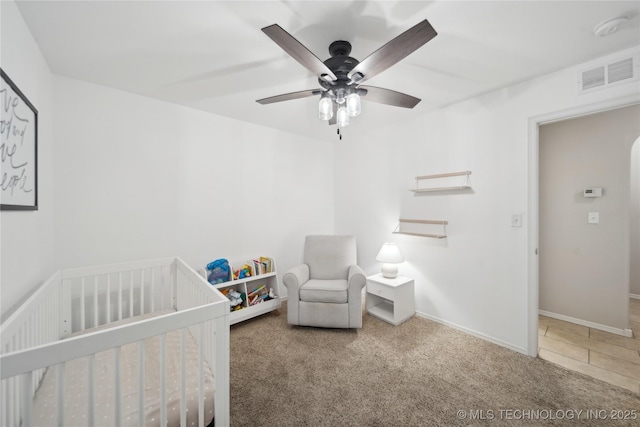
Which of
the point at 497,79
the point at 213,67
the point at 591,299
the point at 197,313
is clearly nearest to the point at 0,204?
the point at 197,313

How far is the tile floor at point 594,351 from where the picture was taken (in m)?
1.87

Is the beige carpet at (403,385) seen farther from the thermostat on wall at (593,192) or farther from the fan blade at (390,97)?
the fan blade at (390,97)

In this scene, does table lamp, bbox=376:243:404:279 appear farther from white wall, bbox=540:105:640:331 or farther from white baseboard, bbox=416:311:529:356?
white wall, bbox=540:105:640:331

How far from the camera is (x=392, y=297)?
8.73 feet

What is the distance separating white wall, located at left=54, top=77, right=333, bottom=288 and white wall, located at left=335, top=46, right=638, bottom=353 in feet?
4.42

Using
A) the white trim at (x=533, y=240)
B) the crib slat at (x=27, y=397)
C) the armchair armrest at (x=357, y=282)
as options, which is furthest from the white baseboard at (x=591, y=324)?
the crib slat at (x=27, y=397)

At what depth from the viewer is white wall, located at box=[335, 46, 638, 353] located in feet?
7.13

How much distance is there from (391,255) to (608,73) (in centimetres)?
221

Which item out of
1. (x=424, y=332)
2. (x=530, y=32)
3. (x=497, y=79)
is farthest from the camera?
(x=424, y=332)

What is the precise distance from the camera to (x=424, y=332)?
2.53m

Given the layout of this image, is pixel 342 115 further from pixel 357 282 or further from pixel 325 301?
pixel 325 301

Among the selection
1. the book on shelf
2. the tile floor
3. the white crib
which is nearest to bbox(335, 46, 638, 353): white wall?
the tile floor

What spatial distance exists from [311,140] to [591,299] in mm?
3760

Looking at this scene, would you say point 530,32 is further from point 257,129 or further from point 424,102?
point 257,129
